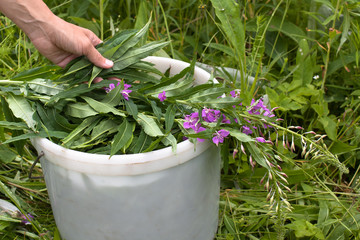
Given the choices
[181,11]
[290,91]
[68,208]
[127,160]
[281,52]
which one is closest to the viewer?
[127,160]

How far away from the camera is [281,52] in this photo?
5.28ft

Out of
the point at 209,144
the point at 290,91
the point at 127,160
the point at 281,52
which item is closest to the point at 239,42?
the point at 290,91

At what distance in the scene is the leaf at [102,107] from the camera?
916mm

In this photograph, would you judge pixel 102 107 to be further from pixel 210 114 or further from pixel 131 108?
pixel 210 114

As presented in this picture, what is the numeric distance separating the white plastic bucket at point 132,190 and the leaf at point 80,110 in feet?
0.30

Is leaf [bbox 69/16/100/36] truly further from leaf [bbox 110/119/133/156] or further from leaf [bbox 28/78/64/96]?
leaf [bbox 110/119/133/156]

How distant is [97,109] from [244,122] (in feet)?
0.99

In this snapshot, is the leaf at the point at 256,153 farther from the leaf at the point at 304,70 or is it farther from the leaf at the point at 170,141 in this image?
the leaf at the point at 304,70

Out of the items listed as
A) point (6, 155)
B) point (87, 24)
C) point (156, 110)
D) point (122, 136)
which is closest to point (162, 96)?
point (156, 110)

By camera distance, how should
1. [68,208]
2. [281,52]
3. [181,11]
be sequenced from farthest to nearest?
1. [181,11]
2. [281,52]
3. [68,208]

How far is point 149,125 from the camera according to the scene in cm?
92

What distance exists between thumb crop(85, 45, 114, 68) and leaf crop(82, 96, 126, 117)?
3.7 inches

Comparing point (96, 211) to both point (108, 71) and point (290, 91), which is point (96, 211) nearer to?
point (108, 71)

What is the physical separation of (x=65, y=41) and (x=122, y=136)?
0.92ft
